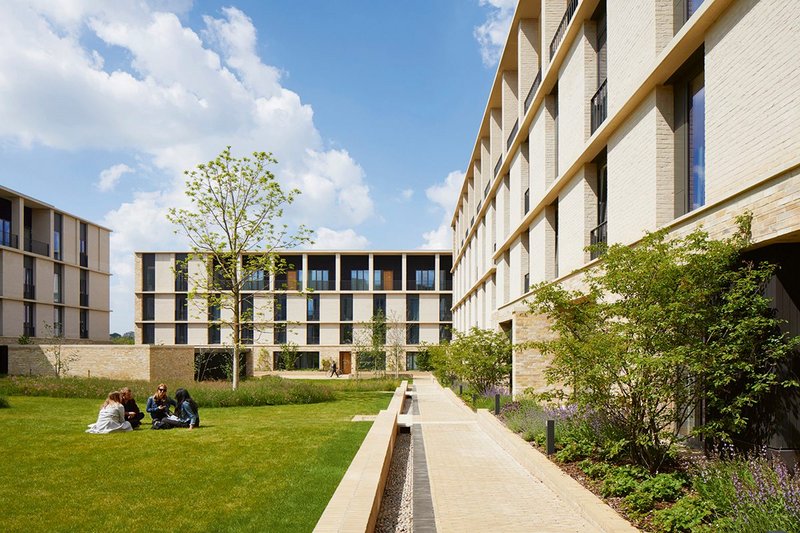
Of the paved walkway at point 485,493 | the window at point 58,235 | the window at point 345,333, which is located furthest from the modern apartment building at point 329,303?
the paved walkway at point 485,493

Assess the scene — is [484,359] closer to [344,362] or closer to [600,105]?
[600,105]

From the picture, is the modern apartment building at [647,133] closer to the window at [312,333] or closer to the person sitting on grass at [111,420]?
the person sitting on grass at [111,420]

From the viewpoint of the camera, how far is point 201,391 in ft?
71.4

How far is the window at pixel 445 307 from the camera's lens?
5609cm

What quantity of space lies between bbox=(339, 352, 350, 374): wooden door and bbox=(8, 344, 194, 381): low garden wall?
2526 cm

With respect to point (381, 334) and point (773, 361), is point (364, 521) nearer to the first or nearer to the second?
point (773, 361)

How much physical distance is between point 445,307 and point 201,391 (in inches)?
1433

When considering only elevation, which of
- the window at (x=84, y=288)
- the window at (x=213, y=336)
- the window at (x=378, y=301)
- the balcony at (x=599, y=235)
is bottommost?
the window at (x=213, y=336)

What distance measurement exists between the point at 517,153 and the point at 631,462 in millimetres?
16403

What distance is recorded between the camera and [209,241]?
86.6 ft

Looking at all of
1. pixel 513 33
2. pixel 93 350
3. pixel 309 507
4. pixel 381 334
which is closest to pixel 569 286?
pixel 309 507

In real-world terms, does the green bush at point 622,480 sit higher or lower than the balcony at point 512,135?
lower

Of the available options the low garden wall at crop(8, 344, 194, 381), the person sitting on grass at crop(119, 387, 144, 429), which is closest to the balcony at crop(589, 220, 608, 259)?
the person sitting on grass at crop(119, 387, 144, 429)

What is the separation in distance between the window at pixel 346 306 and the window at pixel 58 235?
2396 cm
